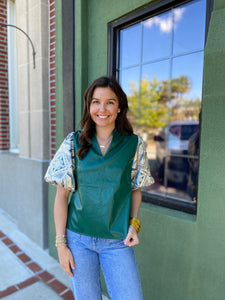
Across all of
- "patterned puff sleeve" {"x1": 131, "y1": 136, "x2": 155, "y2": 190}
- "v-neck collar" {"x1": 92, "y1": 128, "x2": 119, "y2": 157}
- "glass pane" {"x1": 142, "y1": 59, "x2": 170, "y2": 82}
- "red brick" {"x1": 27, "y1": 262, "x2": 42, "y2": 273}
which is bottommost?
"red brick" {"x1": 27, "y1": 262, "x2": 42, "y2": 273}

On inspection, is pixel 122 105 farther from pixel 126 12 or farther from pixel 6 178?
pixel 6 178

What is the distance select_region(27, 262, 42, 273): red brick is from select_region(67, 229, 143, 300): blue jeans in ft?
6.08

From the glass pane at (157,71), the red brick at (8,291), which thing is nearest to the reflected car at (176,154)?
the glass pane at (157,71)

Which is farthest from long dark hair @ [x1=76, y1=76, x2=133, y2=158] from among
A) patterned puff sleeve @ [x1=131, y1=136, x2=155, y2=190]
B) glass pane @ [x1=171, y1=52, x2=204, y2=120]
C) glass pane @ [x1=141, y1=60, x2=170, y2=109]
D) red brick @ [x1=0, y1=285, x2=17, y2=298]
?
glass pane @ [x1=171, y1=52, x2=204, y2=120]

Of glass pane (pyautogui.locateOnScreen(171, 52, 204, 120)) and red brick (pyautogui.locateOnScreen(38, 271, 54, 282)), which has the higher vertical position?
glass pane (pyautogui.locateOnScreen(171, 52, 204, 120))

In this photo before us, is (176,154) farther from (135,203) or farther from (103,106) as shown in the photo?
(103,106)

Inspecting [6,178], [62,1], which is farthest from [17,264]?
[62,1]

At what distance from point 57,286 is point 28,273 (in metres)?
0.47

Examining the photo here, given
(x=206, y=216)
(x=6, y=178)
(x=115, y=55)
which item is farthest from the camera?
(x=6, y=178)

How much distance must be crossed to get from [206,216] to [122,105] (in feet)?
3.42

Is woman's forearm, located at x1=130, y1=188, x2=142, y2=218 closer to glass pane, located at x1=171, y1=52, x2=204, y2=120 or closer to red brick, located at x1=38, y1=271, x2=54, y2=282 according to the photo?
red brick, located at x1=38, y1=271, x2=54, y2=282

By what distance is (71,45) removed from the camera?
268 centimetres

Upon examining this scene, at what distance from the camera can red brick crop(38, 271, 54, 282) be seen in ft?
8.86

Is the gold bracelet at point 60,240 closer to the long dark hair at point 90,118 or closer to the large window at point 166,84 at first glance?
the long dark hair at point 90,118
